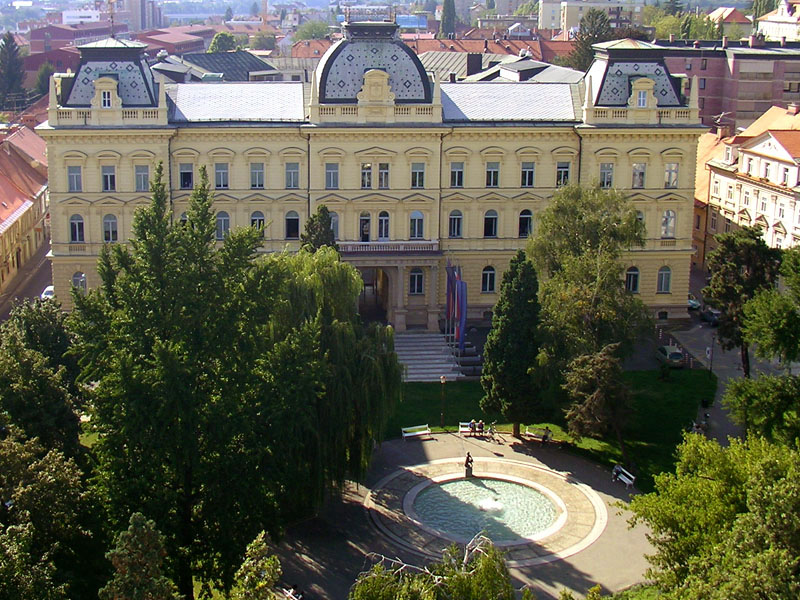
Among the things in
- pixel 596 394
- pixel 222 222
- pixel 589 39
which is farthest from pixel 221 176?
pixel 589 39

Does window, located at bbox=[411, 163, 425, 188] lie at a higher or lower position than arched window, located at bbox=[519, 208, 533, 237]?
higher

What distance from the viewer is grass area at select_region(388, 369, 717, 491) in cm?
5756

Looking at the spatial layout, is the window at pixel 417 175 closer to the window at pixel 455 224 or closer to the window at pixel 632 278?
the window at pixel 455 224

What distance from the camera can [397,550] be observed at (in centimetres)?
4803

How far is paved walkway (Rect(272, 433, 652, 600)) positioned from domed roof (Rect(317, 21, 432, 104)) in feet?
93.1

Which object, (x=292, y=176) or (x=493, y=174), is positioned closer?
(x=292, y=176)

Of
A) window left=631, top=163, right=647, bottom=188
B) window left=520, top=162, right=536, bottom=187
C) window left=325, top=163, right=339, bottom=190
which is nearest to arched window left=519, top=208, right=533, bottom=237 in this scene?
window left=520, top=162, right=536, bottom=187

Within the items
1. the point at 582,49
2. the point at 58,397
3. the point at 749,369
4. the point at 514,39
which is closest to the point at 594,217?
the point at 749,369

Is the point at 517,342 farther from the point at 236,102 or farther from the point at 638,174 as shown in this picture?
the point at 236,102

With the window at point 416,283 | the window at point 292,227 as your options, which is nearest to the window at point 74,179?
the window at point 292,227

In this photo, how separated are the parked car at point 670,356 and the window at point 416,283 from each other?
656 inches

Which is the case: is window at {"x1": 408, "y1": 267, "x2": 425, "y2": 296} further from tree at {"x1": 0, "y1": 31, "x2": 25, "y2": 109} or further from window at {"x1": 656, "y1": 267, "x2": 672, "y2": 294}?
tree at {"x1": 0, "y1": 31, "x2": 25, "y2": 109}

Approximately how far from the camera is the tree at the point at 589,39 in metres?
133

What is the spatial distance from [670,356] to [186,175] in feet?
112
